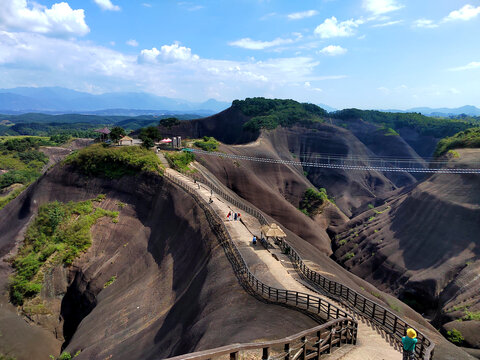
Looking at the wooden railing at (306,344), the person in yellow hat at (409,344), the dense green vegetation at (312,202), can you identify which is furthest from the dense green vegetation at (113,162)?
the dense green vegetation at (312,202)

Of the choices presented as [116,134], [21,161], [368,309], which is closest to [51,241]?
[116,134]

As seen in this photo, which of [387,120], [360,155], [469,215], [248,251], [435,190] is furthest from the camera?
Answer: [387,120]

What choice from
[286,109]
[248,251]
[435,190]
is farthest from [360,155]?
[248,251]

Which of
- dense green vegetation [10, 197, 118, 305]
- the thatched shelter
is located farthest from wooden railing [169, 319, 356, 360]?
dense green vegetation [10, 197, 118, 305]

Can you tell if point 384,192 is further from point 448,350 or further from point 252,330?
point 252,330

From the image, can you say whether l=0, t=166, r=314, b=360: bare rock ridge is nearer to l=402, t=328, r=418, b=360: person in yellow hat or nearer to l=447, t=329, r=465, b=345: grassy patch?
l=402, t=328, r=418, b=360: person in yellow hat

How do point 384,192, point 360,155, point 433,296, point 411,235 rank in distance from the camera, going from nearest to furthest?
1. point 433,296
2. point 411,235
3. point 384,192
4. point 360,155

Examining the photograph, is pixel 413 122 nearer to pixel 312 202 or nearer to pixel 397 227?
pixel 312 202

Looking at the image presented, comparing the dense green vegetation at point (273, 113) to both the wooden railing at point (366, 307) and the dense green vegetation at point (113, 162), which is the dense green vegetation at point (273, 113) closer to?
the dense green vegetation at point (113, 162)
